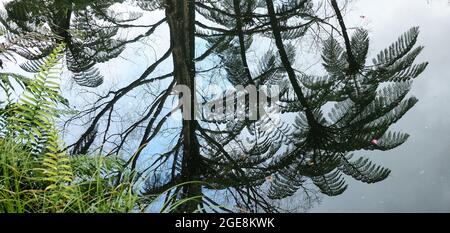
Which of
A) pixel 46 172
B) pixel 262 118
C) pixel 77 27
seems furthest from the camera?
pixel 77 27

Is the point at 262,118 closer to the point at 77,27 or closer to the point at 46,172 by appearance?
the point at 46,172

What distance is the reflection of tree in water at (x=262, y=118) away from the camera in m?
1.92

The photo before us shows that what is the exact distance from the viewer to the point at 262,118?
2104mm

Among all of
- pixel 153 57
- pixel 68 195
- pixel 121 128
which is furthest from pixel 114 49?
pixel 68 195

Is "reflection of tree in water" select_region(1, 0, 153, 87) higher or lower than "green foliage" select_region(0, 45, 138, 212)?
higher

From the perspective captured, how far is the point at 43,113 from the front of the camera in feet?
6.33

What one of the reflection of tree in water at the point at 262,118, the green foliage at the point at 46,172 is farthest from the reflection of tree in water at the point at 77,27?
the green foliage at the point at 46,172

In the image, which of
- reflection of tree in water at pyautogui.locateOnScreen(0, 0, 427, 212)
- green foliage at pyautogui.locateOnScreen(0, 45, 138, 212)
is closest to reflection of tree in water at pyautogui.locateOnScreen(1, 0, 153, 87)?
reflection of tree in water at pyautogui.locateOnScreen(0, 0, 427, 212)

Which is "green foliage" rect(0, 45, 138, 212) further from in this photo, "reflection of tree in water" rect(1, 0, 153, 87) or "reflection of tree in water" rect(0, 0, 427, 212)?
"reflection of tree in water" rect(1, 0, 153, 87)

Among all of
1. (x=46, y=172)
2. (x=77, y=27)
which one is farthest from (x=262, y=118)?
(x=77, y=27)

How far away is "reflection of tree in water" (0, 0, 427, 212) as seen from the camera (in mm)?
1919

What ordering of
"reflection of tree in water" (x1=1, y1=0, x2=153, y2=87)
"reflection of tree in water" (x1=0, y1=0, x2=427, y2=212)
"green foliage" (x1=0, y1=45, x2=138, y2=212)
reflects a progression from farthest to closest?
1. "reflection of tree in water" (x1=1, y1=0, x2=153, y2=87)
2. "reflection of tree in water" (x1=0, y1=0, x2=427, y2=212)
3. "green foliage" (x1=0, y1=45, x2=138, y2=212)

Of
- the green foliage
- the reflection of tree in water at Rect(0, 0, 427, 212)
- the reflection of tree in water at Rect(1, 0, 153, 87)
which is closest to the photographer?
the green foliage

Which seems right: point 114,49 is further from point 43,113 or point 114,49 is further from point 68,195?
point 68,195
